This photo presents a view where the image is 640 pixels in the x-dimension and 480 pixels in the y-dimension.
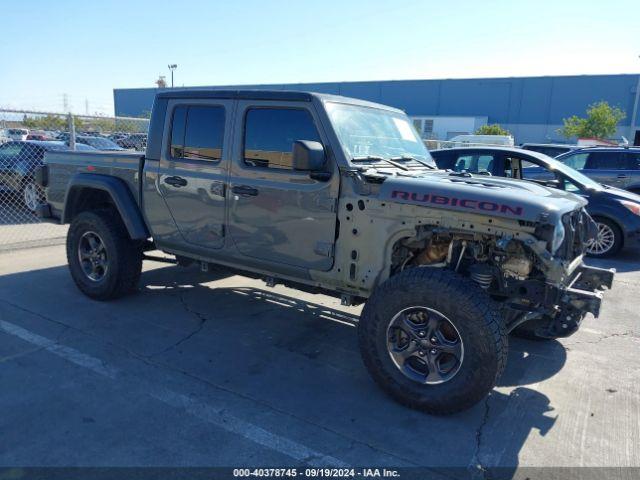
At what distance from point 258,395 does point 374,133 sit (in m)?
2.28

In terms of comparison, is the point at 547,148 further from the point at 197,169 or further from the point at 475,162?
the point at 197,169

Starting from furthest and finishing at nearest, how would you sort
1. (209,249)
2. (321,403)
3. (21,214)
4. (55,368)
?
(21,214) < (209,249) < (55,368) < (321,403)

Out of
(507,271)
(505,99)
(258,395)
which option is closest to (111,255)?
(258,395)

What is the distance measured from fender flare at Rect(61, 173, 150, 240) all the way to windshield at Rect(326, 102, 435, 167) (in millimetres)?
2288

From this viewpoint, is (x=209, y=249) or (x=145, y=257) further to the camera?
(x=145, y=257)

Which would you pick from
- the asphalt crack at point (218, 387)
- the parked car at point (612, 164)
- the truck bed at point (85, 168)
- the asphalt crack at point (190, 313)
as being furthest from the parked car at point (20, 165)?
the parked car at point (612, 164)

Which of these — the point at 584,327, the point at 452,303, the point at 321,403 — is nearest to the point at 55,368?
the point at 321,403

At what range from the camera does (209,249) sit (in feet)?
14.8

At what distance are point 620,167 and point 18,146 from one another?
12.8m

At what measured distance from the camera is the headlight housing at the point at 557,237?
10.2 feet

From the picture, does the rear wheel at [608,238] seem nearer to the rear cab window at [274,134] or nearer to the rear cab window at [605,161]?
the rear cab window at [605,161]

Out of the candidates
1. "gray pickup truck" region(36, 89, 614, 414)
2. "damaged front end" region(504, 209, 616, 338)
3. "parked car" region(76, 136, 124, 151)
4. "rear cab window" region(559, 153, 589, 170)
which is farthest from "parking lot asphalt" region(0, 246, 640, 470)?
"parked car" region(76, 136, 124, 151)

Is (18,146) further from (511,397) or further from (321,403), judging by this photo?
(511,397)

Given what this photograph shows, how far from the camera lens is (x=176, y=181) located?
455 centimetres
